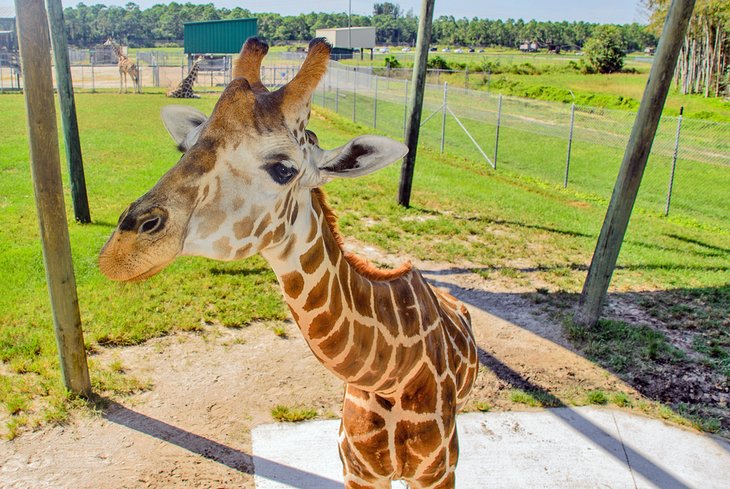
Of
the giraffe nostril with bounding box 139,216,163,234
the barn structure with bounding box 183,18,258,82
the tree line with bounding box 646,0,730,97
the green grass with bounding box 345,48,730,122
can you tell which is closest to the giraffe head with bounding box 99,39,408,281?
the giraffe nostril with bounding box 139,216,163,234

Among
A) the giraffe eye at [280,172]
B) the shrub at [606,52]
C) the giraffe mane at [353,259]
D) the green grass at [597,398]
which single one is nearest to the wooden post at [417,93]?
the green grass at [597,398]

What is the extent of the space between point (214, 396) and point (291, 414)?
29.7 inches

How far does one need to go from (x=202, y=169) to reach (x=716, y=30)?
3664 cm

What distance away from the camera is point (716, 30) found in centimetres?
→ 3148

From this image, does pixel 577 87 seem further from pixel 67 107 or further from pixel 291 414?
A: pixel 291 414

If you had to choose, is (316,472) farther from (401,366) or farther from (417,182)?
(417,182)

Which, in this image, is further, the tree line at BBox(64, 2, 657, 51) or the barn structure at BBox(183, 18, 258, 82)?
the tree line at BBox(64, 2, 657, 51)

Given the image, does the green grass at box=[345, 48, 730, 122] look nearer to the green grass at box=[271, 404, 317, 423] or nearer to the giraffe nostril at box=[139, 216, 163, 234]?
the green grass at box=[271, 404, 317, 423]

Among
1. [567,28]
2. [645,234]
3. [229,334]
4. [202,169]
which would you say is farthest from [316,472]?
[567,28]

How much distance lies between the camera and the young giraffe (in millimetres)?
1933

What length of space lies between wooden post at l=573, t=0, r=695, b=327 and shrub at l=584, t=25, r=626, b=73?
146ft

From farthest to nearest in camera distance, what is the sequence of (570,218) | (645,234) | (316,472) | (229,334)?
(570,218), (645,234), (229,334), (316,472)

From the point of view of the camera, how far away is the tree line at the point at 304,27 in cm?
8688

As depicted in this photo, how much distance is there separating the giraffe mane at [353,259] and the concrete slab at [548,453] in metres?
1.87
